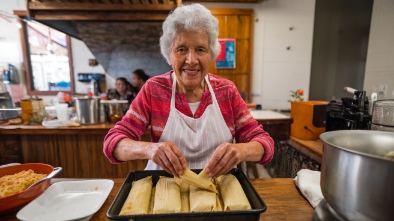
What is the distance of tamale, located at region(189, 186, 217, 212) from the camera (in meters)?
0.68

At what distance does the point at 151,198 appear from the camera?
77 centimetres

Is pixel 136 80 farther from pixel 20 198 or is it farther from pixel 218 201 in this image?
pixel 218 201

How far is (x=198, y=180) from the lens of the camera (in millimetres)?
787

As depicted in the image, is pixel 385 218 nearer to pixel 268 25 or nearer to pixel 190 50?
pixel 190 50

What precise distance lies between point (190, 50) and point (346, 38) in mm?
4764

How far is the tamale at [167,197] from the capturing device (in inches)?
26.2

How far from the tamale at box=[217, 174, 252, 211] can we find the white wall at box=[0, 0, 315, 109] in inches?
130

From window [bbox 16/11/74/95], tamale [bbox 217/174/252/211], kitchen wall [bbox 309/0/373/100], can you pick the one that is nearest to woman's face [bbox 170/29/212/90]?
tamale [bbox 217/174/252/211]

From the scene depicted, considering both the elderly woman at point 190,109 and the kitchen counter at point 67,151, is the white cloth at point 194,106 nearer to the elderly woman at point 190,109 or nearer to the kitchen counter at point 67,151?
the elderly woman at point 190,109

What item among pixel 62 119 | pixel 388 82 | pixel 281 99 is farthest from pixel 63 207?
pixel 281 99

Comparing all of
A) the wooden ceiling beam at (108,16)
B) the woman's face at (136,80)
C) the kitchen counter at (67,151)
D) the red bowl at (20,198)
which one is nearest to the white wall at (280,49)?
the wooden ceiling beam at (108,16)

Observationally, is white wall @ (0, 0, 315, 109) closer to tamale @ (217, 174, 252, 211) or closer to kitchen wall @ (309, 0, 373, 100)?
kitchen wall @ (309, 0, 373, 100)

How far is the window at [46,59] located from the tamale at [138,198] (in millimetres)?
4629

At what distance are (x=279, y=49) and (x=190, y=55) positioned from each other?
3165mm
